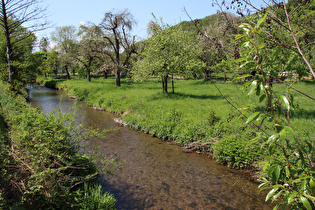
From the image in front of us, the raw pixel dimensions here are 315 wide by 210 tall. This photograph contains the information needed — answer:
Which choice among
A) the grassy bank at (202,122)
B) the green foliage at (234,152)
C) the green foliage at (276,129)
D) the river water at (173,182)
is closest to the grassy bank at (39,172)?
the river water at (173,182)

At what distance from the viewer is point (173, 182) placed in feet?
23.4

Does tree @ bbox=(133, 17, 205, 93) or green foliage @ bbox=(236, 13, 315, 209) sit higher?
tree @ bbox=(133, 17, 205, 93)

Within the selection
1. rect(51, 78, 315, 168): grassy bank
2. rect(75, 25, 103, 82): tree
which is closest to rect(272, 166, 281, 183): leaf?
rect(51, 78, 315, 168): grassy bank

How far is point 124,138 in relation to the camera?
1156 centimetres

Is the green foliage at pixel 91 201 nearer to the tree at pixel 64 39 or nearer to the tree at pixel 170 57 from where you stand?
the tree at pixel 170 57

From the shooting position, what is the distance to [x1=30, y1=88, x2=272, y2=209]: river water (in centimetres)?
599

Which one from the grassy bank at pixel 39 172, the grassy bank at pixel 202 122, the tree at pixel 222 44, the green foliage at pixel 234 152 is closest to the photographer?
the tree at pixel 222 44

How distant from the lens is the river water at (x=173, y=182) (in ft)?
19.7

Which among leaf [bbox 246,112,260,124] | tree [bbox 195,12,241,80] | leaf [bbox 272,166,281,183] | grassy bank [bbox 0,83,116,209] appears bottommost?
grassy bank [bbox 0,83,116,209]

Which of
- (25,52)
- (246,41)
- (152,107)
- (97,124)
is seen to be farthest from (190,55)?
(25,52)

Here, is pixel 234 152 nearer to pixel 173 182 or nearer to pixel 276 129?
pixel 173 182

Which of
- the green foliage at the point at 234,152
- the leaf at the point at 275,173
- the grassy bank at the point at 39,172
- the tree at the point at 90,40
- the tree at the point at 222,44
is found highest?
the tree at the point at 90,40

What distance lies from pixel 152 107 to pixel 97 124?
13.1 feet

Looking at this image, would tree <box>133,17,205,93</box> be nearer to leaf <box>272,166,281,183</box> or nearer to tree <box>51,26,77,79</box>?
leaf <box>272,166,281,183</box>
